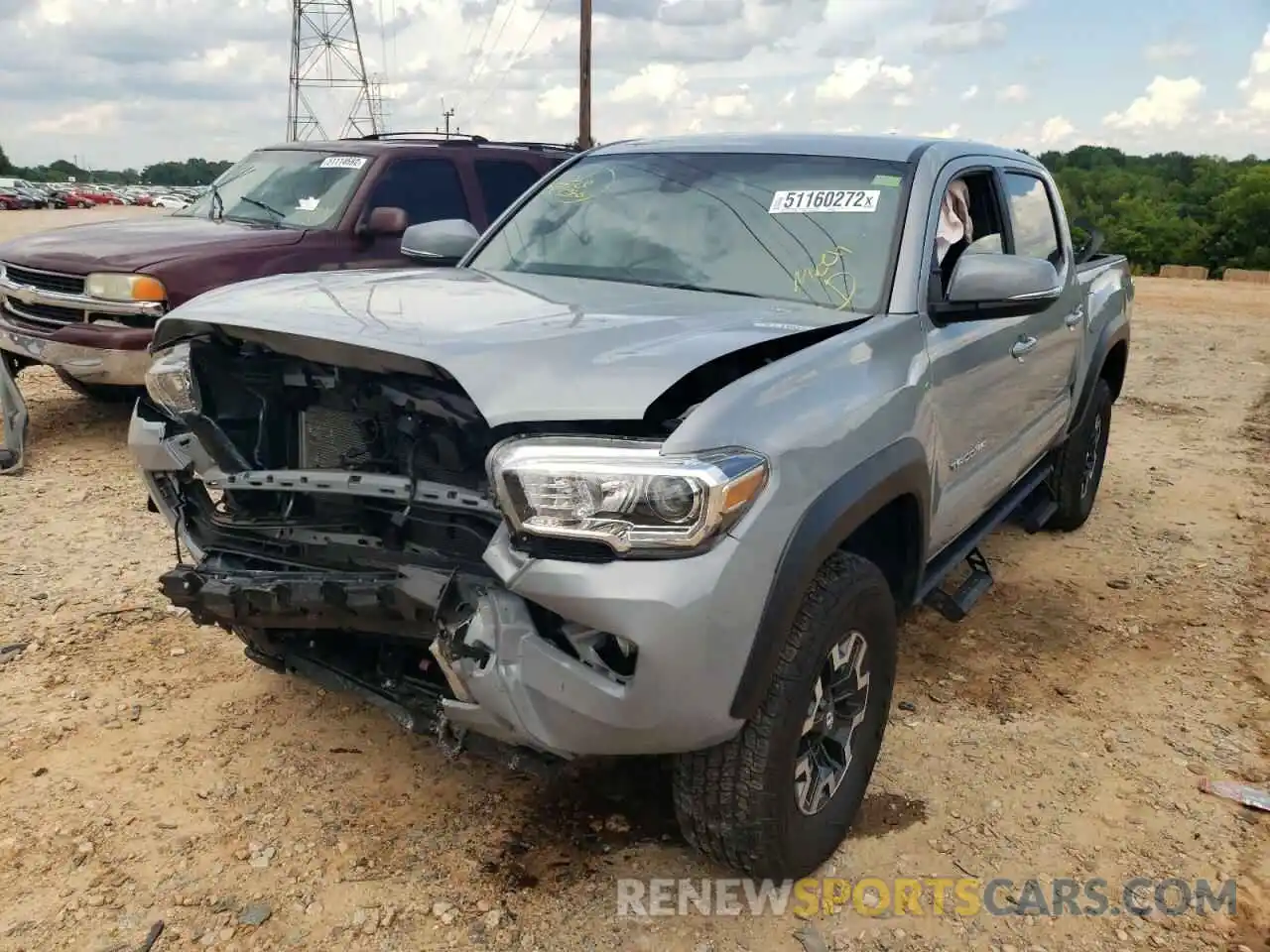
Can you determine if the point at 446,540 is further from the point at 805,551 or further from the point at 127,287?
the point at 127,287

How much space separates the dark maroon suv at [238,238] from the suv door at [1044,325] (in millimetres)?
2732

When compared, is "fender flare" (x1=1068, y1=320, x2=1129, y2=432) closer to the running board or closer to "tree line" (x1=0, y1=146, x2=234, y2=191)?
the running board

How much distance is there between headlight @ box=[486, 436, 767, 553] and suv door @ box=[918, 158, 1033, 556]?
3.82 ft

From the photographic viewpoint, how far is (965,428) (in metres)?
3.30

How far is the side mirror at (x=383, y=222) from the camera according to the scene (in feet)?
21.5

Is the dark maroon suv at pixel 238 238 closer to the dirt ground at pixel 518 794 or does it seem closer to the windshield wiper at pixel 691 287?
the dirt ground at pixel 518 794

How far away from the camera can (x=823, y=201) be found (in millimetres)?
3305

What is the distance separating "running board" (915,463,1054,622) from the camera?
343 centimetres

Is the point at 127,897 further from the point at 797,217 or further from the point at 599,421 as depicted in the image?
the point at 797,217

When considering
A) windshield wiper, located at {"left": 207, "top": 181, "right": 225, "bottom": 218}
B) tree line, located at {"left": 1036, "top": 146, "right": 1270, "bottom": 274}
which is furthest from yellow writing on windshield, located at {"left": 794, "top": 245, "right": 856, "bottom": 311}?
tree line, located at {"left": 1036, "top": 146, "right": 1270, "bottom": 274}

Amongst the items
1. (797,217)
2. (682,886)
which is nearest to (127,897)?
(682,886)

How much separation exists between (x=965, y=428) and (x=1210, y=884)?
4.63ft

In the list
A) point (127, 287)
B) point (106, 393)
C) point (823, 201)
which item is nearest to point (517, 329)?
point (823, 201)

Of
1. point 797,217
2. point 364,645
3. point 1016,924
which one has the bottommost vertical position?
point 1016,924
